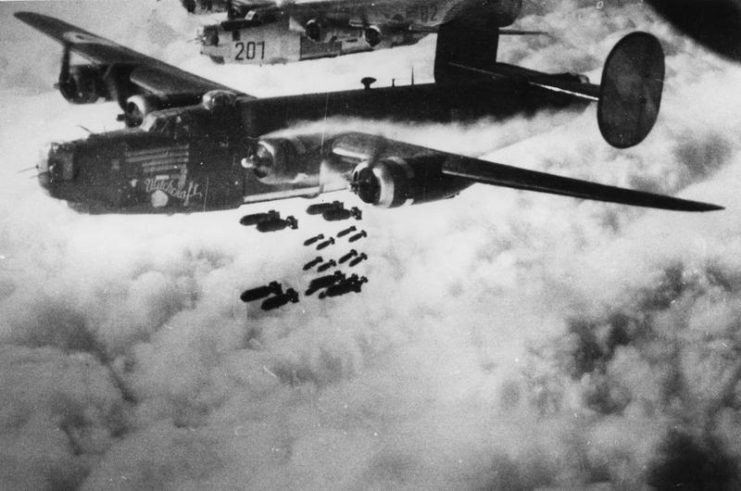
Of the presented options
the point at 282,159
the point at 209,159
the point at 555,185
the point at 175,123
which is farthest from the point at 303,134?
the point at 555,185

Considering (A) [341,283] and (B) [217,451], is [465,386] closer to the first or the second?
(A) [341,283]

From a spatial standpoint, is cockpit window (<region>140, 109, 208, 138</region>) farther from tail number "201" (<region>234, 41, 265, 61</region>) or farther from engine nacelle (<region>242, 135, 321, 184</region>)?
tail number "201" (<region>234, 41, 265, 61</region>)

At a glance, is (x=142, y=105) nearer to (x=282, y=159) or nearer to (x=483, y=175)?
(x=282, y=159)

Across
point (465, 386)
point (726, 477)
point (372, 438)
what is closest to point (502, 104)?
point (465, 386)

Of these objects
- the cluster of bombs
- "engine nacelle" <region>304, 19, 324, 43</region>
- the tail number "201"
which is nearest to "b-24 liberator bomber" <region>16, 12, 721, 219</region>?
the cluster of bombs

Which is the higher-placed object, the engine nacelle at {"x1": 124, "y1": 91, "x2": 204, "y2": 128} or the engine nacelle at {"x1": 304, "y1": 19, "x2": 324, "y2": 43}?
the engine nacelle at {"x1": 304, "y1": 19, "x2": 324, "y2": 43}

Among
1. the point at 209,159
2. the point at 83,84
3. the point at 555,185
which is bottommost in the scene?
the point at 209,159

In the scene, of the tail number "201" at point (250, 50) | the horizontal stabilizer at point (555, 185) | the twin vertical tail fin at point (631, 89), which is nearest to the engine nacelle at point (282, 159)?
the horizontal stabilizer at point (555, 185)
